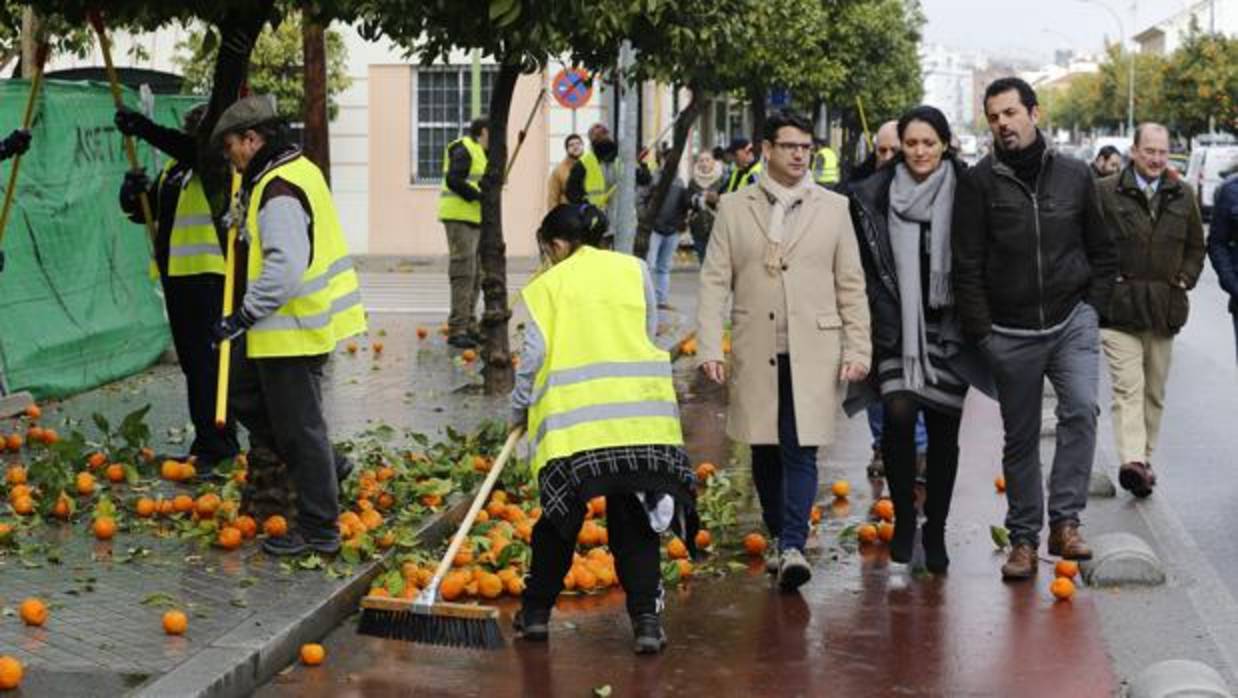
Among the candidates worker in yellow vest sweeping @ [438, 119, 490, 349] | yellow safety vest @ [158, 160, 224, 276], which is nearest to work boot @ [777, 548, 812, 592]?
yellow safety vest @ [158, 160, 224, 276]

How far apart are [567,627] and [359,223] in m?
26.5

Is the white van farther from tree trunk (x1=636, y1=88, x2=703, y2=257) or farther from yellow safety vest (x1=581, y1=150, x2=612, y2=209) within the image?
yellow safety vest (x1=581, y1=150, x2=612, y2=209)

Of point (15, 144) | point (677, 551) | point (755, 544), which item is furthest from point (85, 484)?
point (755, 544)

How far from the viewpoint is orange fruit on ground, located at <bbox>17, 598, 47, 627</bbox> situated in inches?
277

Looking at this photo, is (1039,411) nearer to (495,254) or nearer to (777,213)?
(777,213)

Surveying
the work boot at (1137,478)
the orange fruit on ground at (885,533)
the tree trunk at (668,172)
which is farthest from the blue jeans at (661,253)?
the orange fruit on ground at (885,533)

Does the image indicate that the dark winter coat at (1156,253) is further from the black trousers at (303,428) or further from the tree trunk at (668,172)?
the tree trunk at (668,172)

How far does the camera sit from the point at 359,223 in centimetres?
3384

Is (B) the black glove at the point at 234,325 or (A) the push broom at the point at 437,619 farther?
(B) the black glove at the point at 234,325

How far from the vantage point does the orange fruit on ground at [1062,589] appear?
821 centimetres

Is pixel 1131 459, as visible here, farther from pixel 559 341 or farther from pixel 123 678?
pixel 123 678

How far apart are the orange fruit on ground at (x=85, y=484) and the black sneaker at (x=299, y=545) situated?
1419mm

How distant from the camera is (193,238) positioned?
34.7 feet

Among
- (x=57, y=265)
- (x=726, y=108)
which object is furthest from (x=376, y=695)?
(x=726, y=108)
